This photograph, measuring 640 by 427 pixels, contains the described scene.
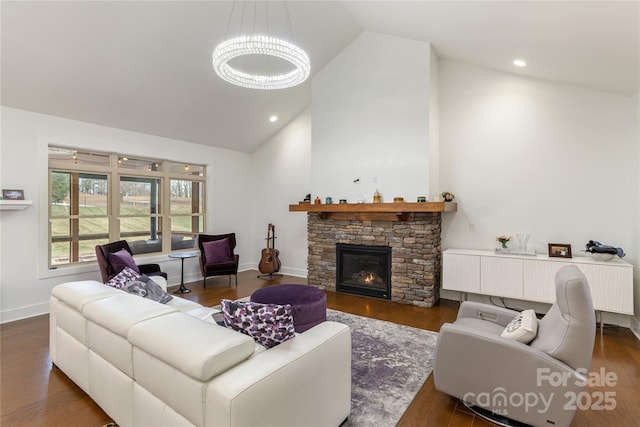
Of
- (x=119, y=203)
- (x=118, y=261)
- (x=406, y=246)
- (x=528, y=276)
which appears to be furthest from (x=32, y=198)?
(x=528, y=276)

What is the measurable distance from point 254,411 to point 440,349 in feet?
4.59

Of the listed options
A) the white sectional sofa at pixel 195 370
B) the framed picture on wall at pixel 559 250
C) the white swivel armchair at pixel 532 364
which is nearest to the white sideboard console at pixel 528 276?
the framed picture on wall at pixel 559 250

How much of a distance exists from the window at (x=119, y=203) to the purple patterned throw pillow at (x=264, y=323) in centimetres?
421

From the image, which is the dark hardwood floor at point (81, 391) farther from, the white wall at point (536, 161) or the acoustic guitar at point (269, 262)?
the acoustic guitar at point (269, 262)

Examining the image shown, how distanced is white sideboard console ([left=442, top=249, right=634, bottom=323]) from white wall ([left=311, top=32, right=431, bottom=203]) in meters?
1.17

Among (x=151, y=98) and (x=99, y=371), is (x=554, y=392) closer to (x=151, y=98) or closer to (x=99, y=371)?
(x=99, y=371)

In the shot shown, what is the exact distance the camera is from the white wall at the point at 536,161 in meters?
3.81

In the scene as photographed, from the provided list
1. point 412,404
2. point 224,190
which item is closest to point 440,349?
point 412,404

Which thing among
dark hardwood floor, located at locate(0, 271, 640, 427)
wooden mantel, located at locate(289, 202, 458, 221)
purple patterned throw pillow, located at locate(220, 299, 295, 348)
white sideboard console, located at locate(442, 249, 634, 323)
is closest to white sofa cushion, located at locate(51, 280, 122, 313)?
dark hardwood floor, located at locate(0, 271, 640, 427)

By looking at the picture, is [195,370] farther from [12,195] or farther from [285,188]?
[285,188]

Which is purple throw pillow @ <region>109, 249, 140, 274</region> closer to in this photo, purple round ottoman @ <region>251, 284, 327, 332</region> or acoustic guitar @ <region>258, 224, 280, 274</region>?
purple round ottoman @ <region>251, 284, 327, 332</region>

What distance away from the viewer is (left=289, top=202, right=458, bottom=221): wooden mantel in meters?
4.32

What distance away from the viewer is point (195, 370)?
A: 4.61 feet

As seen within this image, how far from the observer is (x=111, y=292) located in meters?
2.49
